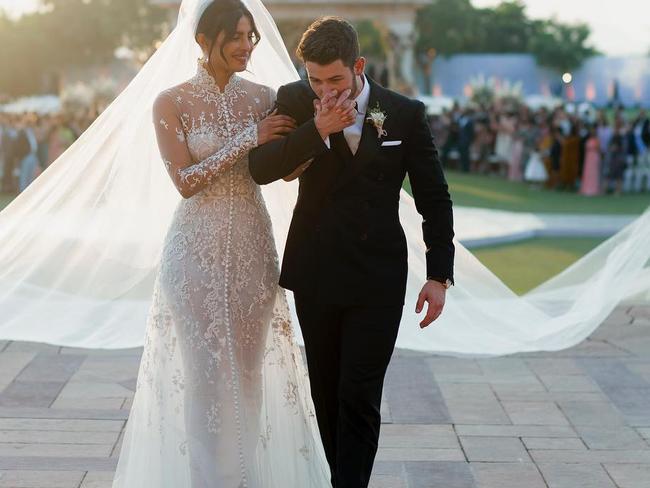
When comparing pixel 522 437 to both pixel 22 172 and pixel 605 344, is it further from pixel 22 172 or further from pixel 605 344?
pixel 22 172

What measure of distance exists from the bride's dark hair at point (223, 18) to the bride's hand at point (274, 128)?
335 millimetres

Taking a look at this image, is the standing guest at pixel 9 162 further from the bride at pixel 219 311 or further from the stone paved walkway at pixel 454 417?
the bride at pixel 219 311

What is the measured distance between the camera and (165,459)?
14.6 ft

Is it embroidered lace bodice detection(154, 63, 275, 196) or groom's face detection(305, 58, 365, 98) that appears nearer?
groom's face detection(305, 58, 365, 98)

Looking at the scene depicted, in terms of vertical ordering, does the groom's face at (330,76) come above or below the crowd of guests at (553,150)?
above

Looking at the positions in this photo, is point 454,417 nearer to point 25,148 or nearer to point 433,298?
point 433,298

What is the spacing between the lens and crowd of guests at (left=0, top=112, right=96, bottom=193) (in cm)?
2347

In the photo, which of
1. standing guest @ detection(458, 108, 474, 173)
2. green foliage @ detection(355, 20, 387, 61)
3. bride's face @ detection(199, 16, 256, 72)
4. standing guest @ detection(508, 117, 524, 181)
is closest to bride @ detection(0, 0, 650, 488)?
bride's face @ detection(199, 16, 256, 72)

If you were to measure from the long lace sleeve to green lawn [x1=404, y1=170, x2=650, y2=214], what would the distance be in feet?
55.2

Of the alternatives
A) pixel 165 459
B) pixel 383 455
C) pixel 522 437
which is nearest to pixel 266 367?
pixel 165 459

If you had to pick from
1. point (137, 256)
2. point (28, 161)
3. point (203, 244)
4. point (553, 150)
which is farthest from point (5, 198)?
point (203, 244)

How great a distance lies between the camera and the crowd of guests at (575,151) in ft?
79.4

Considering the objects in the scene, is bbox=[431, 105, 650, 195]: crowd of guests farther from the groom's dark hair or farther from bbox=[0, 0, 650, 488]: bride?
the groom's dark hair

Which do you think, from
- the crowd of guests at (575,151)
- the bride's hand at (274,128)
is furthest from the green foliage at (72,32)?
the bride's hand at (274,128)
